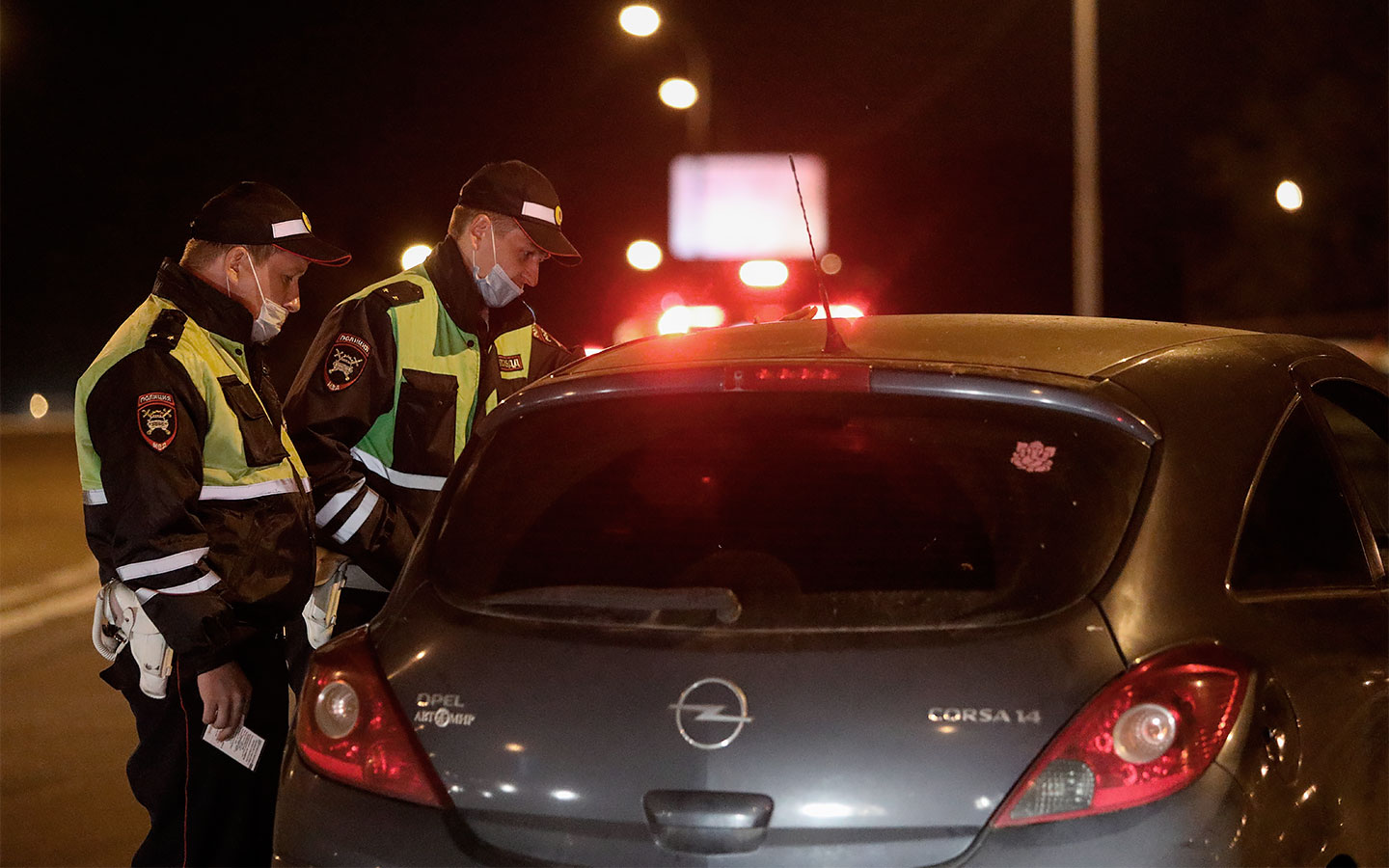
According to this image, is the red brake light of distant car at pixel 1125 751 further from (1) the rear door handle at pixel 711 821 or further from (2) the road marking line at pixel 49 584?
(2) the road marking line at pixel 49 584

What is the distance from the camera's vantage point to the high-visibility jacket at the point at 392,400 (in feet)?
14.2

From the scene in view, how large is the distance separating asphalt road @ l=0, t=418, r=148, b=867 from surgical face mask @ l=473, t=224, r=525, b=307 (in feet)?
6.70

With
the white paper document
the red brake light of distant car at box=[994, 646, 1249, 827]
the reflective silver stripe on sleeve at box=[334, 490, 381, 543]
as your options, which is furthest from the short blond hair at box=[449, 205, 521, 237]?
the red brake light of distant car at box=[994, 646, 1249, 827]

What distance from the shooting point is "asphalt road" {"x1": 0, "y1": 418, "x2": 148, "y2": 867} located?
17.5 ft

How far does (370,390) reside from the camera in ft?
14.5

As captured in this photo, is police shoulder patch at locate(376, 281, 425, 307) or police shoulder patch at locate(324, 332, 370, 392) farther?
police shoulder patch at locate(376, 281, 425, 307)

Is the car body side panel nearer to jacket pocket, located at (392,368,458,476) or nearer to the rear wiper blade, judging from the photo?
the rear wiper blade

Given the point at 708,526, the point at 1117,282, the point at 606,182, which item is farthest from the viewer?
the point at 606,182

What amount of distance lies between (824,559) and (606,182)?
198 feet

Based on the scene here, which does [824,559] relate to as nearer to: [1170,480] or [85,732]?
[1170,480]

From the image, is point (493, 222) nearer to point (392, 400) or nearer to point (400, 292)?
point (400, 292)

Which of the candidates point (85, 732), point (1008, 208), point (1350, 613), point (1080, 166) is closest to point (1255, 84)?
point (1080, 166)

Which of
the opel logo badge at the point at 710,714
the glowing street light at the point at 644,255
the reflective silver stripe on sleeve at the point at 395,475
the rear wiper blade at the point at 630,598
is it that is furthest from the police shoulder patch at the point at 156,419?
the glowing street light at the point at 644,255

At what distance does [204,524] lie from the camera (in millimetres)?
3867
